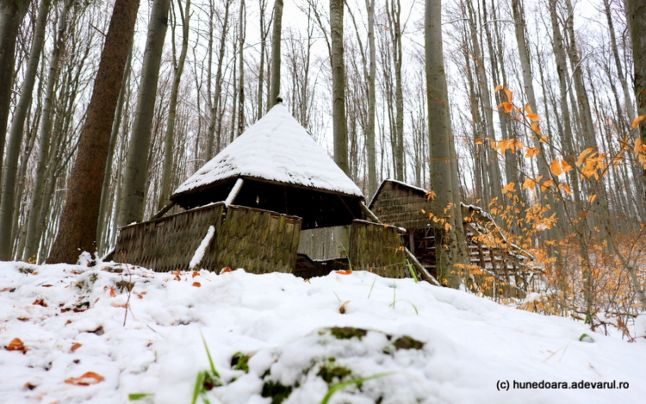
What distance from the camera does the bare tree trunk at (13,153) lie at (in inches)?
324

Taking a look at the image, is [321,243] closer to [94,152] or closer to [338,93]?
[338,93]

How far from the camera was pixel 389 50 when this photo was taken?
71.3ft

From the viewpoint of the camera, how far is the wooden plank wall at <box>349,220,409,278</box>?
6.52 m

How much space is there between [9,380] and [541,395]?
1.88m

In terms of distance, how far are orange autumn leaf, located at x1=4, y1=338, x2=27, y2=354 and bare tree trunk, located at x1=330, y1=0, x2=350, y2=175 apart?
27.4ft

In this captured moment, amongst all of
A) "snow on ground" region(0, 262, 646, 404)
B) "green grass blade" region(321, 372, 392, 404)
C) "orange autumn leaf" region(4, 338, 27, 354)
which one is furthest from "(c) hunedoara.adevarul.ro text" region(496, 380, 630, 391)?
"orange autumn leaf" region(4, 338, 27, 354)

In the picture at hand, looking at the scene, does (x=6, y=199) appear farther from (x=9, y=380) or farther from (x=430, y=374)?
(x=430, y=374)

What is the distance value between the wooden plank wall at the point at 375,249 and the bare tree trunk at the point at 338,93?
10.8 ft

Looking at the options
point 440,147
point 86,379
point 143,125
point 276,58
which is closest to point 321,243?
point 276,58

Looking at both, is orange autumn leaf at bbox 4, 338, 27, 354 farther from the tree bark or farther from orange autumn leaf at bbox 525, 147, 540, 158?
the tree bark

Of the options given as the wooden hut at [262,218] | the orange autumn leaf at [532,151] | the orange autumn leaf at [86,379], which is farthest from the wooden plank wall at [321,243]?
the orange autumn leaf at [86,379]

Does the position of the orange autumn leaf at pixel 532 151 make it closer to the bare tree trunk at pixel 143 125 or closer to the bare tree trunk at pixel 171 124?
the bare tree trunk at pixel 143 125

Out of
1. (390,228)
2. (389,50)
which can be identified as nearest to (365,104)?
(389,50)

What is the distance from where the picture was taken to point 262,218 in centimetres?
541
